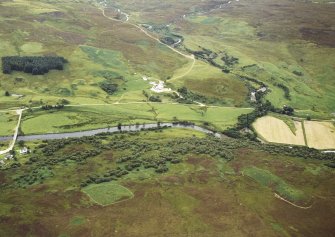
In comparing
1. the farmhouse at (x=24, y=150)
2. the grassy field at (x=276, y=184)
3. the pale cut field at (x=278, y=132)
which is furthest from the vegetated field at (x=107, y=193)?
the pale cut field at (x=278, y=132)

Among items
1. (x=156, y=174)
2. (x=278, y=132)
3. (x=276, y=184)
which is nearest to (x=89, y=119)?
(x=156, y=174)

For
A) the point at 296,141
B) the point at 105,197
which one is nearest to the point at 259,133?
the point at 296,141

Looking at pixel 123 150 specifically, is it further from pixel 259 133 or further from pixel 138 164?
pixel 259 133

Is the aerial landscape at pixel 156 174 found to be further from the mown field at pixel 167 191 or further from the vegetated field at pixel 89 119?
the vegetated field at pixel 89 119

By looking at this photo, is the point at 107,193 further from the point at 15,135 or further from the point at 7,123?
the point at 7,123

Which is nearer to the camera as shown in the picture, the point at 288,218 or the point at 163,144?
the point at 288,218
